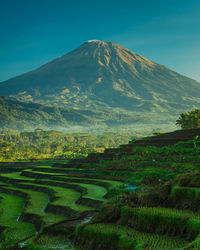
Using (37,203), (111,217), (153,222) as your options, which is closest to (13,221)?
(37,203)

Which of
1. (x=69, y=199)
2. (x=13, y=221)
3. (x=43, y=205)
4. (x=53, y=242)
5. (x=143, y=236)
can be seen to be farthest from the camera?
(x=43, y=205)

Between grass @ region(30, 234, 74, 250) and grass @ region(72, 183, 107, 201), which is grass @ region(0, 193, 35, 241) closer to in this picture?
grass @ region(72, 183, 107, 201)

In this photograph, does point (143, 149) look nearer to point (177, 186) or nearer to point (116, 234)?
point (177, 186)

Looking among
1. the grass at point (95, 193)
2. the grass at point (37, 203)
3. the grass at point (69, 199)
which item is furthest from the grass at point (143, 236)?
the grass at point (37, 203)

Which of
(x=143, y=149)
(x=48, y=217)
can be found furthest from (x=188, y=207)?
(x=143, y=149)

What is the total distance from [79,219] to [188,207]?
5.21 metres

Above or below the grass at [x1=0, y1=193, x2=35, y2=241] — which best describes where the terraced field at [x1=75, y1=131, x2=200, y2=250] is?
above

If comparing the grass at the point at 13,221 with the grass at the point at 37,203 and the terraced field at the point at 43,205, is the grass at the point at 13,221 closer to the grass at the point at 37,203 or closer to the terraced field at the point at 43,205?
the terraced field at the point at 43,205

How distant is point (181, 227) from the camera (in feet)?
28.4

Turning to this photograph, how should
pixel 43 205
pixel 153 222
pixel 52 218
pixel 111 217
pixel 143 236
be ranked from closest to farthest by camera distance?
pixel 143 236, pixel 153 222, pixel 111 217, pixel 52 218, pixel 43 205

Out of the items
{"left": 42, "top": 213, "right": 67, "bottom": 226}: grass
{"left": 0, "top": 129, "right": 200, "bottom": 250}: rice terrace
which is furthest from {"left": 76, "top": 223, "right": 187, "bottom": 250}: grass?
{"left": 42, "top": 213, "right": 67, "bottom": 226}: grass

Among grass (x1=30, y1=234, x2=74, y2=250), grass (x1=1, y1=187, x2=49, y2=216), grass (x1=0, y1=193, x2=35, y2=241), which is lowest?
grass (x1=0, y1=193, x2=35, y2=241)

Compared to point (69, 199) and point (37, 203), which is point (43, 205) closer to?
point (37, 203)

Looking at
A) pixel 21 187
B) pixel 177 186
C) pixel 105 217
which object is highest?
pixel 177 186
